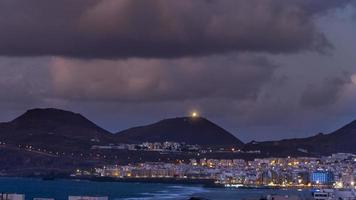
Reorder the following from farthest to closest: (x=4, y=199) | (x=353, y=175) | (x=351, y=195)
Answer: (x=353, y=175) < (x=351, y=195) < (x=4, y=199)

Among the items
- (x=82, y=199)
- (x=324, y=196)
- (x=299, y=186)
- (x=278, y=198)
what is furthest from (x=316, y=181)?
(x=82, y=199)

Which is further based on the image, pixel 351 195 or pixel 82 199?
pixel 351 195

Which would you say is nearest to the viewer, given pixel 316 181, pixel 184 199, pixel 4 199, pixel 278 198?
pixel 4 199

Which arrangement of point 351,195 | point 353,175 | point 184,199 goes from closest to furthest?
point 351,195, point 184,199, point 353,175

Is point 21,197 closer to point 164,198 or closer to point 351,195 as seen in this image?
point 351,195

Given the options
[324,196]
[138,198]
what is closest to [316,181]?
[138,198]

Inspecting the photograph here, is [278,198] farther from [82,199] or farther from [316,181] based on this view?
[316,181]

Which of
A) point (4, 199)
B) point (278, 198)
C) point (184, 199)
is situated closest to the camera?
point (4, 199)

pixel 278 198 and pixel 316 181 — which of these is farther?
pixel 316 181
